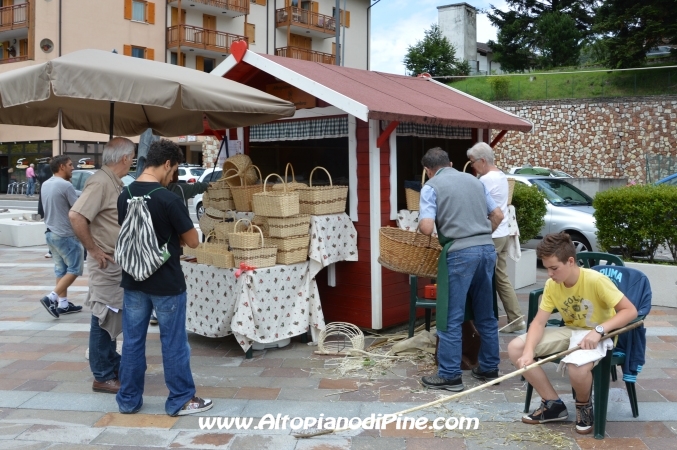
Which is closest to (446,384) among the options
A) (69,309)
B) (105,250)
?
(105,250)

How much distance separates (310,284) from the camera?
6.36 m

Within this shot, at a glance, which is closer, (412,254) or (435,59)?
(412,254)

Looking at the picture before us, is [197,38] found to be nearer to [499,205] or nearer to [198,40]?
[198,40]

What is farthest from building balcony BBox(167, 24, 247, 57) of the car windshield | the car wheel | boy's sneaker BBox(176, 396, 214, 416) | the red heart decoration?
boy's sneaker BBox(176, 396, 214, 416)

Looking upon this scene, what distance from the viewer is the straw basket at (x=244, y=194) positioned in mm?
6766

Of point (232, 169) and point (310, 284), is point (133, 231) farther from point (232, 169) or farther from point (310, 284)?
point (232, 169)

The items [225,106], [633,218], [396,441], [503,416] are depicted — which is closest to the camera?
[396,441]

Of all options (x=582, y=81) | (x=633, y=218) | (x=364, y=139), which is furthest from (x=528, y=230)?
(x=582, y=81)

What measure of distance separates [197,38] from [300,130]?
32110 mm

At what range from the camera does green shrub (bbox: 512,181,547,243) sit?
9453 millimetres

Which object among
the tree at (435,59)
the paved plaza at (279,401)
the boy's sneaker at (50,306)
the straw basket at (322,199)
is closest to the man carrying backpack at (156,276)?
the paved plaza at (279,401)

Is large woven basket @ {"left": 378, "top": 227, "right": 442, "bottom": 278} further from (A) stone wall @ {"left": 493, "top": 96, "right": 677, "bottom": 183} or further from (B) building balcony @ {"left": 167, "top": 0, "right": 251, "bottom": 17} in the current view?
(B) building balcony @ {"left": 167, "top": 0, "right": 251, "bottom": 17}

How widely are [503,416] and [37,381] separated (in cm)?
358

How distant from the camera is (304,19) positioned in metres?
41.7
